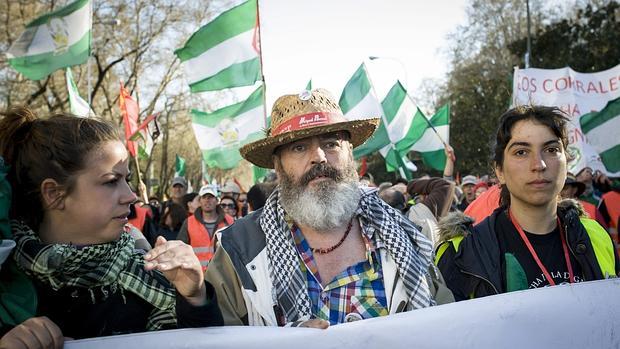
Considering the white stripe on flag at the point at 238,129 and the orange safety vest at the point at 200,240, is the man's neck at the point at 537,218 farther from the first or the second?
the white stripe on flag at the point at 238,129

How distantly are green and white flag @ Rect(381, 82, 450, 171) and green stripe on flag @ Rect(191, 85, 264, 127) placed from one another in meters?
3.52

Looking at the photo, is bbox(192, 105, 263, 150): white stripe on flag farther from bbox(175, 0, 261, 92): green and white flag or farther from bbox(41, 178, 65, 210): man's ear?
bbox(41, 178, 65, 210): man's ear

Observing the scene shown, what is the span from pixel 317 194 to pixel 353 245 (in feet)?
0.89

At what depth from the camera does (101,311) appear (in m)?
2.01

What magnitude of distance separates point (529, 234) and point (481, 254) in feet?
0.97

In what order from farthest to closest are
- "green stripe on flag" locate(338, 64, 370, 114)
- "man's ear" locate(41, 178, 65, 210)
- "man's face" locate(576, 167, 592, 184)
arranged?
"green stripe on flag" locate(338, 64, 370, 114) → "man's face" locate(576, 167, 592, 184) → "man's ear" locate(41, 178, 65, 210)

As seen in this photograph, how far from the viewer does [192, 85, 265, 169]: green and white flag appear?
9.29 metres

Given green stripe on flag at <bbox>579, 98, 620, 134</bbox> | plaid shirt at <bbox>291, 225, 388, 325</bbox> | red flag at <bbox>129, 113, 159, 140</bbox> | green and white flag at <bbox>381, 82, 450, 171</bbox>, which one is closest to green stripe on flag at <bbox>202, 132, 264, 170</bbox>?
red flag at <bbox>129, 113, 159, 140</bbox>

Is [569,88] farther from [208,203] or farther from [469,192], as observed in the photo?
[208,203]

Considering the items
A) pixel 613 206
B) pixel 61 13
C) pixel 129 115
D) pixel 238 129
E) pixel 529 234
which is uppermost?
pixel 61 13

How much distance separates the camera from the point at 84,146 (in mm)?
2080

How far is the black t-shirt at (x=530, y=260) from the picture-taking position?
2689mm

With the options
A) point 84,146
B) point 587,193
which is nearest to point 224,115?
point 587,193

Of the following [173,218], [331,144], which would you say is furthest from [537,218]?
[173,218]
